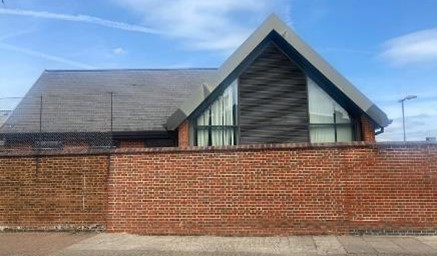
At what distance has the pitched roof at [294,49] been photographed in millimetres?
14594

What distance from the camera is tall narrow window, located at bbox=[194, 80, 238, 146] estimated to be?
1520cm

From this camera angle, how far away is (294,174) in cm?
1277

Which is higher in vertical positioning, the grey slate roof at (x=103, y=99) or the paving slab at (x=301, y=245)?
the grey slate roof at (x=103, y=99)

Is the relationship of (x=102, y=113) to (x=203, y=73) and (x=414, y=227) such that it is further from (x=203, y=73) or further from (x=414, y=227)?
(x=414, y=227)

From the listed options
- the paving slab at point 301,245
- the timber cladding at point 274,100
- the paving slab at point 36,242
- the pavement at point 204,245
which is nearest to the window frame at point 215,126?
the timber cladding at point 274,100

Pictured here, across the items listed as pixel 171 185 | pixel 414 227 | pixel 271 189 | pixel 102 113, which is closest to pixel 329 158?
pixel 271 189

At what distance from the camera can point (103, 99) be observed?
21625 mm

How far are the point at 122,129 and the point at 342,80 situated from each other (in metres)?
8.56

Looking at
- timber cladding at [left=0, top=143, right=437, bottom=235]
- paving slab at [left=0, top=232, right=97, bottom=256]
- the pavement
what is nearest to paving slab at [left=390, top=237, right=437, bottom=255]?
the pavement

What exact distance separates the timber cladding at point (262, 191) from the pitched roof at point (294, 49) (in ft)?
6.81

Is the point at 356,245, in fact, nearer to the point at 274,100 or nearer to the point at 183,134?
the point at 274,100

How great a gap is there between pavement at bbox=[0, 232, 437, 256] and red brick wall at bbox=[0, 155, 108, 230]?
19.4 inches

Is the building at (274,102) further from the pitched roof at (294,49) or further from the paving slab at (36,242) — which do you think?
the paving slab at (36,242)

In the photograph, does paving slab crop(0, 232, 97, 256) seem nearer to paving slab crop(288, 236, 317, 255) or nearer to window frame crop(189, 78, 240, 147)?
window frame crop(189, 78, 240, 147)
